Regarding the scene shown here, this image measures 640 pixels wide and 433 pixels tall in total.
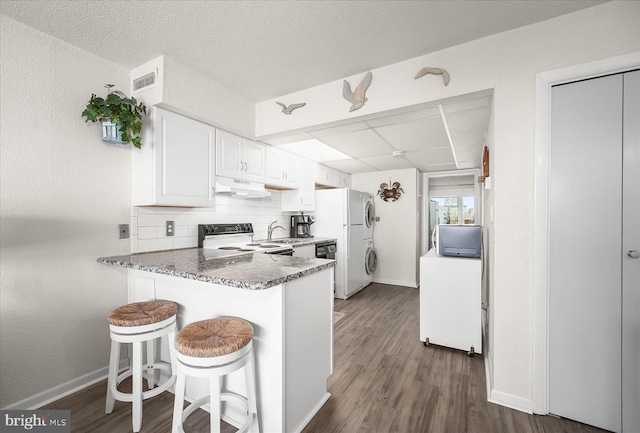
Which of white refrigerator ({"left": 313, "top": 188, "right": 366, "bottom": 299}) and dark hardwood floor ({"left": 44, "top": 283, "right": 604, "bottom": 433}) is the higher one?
white refrigerator ({"left": 313, "top": 188, "right": 366, "bottom": 299})

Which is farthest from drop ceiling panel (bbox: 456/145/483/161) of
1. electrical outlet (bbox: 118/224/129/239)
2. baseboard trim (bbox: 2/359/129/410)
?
baseboard trim (bbox: 2/359/129/410)

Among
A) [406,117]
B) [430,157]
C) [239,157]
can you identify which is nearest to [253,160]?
[239,157]

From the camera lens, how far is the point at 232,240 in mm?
3213

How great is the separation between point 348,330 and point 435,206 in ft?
13.9

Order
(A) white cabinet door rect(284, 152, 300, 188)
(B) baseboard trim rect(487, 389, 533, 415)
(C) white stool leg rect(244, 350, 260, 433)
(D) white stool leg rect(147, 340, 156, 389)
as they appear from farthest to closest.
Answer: (A) white cabinet door rect(284, 152, 300, 188) < (D) white stool leg rect(147, 340, 156, 389) < (B) baseboard trim rect(487, 389, 533, 415) < (C) white stool leg rect(244, 350, 260, 433)

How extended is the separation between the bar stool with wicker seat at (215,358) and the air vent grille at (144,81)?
187 centimetres

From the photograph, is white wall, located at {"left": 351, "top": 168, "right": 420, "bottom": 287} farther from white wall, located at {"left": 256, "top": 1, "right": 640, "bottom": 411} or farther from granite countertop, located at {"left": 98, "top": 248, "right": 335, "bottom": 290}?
granite countertop, located at {"left": 98, "top": 248, "right": 335, "bottom": 290}

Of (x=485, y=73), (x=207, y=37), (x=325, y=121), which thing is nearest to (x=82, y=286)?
(x=207, y=37)

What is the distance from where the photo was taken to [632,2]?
4.67ft

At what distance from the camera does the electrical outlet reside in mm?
2146

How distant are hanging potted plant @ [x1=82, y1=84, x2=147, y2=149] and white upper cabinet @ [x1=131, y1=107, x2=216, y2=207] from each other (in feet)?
0.45

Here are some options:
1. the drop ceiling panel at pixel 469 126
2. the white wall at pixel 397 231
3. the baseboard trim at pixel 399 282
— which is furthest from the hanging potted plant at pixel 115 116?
the baseboard trim at pixel 399 282

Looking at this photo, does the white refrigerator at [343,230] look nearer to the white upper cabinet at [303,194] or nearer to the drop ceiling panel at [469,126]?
the white upper cabinet at [303,194]

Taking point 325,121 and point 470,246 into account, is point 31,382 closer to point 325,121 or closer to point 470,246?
point 325,121
